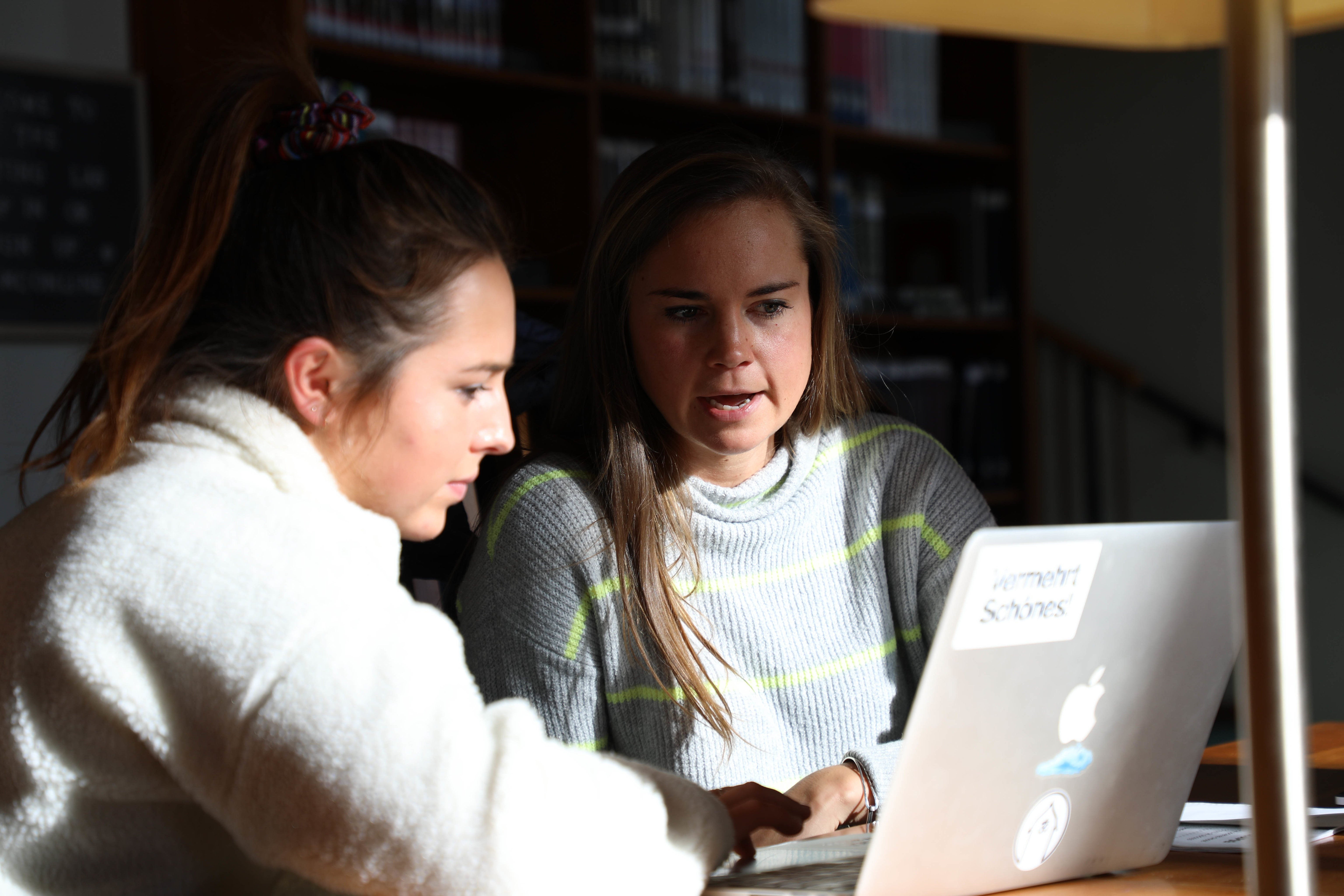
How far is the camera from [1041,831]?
80 centimetres

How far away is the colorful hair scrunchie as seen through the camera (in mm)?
872

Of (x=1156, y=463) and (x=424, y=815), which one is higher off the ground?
(x=424, y=815)

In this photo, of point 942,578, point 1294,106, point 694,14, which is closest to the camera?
point 942,578

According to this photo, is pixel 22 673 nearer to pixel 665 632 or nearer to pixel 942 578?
pixel 665 632

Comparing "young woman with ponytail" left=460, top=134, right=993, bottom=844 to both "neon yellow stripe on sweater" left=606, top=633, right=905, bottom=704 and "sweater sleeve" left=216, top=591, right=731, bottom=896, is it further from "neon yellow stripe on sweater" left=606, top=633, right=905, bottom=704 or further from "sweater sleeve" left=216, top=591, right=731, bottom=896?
"sweater sleeve" left=216, top=591, right=731, bottom=896

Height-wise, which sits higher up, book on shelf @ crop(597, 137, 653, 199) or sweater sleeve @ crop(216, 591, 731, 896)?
book on shelf @ crop(597, 137, 653, 199)

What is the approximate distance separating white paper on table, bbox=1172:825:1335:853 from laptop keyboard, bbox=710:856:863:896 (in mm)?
239

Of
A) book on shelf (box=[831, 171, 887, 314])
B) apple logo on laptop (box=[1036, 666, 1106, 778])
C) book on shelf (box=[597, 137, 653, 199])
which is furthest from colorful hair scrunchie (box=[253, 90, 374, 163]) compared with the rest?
book on shelf (box=[831, 171, 887, 314])

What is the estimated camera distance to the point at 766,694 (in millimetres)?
1339

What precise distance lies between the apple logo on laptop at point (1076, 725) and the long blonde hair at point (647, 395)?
1.74ft

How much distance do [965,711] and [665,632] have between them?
1.92 ft

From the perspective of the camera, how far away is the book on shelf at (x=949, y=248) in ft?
10.9

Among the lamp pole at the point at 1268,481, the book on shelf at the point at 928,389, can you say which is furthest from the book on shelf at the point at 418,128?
the lamp pole at the point at 1268,481

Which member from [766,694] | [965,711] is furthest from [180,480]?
[766,694]
